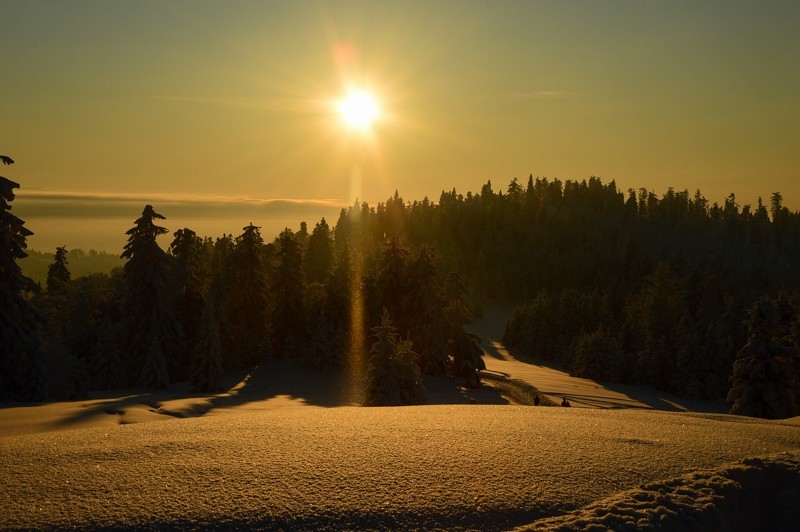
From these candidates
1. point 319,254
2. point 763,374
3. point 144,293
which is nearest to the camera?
point 763,374

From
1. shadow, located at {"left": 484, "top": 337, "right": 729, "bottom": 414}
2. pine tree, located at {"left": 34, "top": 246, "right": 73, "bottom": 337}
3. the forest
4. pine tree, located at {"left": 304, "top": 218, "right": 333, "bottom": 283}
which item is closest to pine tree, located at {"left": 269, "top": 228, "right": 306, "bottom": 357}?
the forest

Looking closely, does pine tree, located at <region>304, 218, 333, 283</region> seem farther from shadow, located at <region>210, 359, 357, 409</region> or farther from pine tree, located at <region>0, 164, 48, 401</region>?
pine tree, located at <region>0, 164, 48, 401</region>

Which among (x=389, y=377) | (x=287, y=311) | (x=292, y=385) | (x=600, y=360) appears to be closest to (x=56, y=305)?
(x=287, y=311)

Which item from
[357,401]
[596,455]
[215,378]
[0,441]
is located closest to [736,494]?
[596,455]

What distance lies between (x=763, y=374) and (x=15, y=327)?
3789cm

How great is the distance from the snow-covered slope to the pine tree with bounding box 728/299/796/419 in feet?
71.4

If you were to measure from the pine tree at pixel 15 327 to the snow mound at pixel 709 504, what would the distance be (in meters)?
24.5

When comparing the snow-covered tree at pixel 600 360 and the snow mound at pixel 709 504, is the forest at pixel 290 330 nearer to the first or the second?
the snow-covered tree at pixel 600 360

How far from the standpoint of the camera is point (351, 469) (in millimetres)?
9148

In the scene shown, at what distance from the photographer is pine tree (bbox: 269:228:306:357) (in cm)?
5312

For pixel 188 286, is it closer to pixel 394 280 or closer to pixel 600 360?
pixel 394 280

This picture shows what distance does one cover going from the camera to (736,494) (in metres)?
9.34

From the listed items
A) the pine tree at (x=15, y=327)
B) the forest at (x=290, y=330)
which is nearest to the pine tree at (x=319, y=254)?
the forest at (x=290, y=330)

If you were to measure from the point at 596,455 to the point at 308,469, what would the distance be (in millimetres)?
5171
